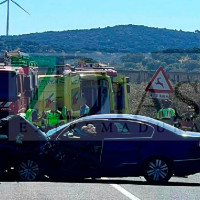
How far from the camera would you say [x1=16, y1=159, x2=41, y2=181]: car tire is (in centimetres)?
1295

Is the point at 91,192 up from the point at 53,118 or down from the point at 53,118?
down

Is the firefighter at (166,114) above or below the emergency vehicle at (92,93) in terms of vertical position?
below

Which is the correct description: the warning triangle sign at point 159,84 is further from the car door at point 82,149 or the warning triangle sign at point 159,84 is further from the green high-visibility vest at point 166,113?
the car door at point 82,149

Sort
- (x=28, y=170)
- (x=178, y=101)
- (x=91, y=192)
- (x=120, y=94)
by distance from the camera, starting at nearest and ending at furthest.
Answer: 1. (x=91, y=192)
2. (x=28, y=170)
3. (x=120, y=94)
4. (x=178, y=101)

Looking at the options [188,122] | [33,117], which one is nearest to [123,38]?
[188,122]

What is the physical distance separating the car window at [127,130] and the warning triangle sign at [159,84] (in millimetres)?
7484

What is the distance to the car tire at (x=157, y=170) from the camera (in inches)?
511

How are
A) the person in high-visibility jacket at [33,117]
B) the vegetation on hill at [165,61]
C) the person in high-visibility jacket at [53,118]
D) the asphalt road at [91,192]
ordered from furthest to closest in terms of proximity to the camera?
the vegetation on hill at [165,61]
the person in high-visibility jacket at [33,117]
the person in high-visibility jacket at [53,118]
the asphalt road at [91,192]

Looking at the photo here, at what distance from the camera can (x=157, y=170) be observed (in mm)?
13000

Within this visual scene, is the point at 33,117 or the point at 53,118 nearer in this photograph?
the point at 53,118

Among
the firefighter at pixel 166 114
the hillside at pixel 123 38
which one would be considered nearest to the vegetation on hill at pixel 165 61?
the hillside at pixel 123 38

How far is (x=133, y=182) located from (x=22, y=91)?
25.7 feet

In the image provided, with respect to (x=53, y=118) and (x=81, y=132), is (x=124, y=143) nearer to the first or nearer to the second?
(x=81, y=132)

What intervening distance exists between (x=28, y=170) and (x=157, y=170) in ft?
8.76
